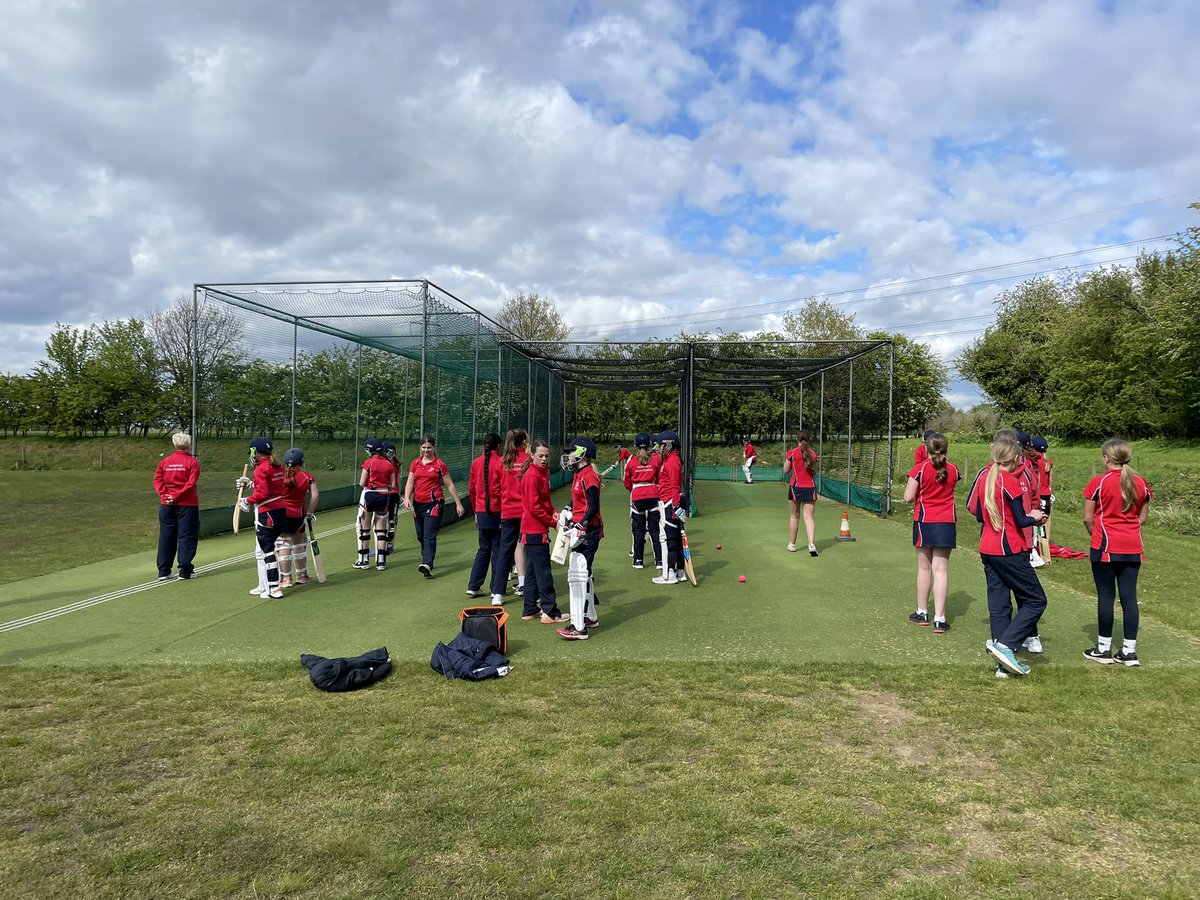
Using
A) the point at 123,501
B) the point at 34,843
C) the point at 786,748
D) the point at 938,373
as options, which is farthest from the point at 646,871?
the point at 938,373

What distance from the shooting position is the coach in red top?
8.31 m

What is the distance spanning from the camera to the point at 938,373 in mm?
46188

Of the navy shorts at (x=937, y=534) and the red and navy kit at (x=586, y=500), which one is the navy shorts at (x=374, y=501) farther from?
the navy shorts at (x=937, y=534)

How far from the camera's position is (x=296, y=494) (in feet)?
26.0

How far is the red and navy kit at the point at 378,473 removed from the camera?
927 cm

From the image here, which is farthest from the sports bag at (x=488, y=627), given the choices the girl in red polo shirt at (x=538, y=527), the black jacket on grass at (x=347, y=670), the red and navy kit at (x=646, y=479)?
the red and navy kit at (x=646, y=479)

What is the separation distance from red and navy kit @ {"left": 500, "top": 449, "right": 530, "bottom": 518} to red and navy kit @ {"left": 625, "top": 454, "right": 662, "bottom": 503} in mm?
2320

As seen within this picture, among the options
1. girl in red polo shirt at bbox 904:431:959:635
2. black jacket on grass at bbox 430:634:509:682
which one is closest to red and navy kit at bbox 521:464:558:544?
black jacket on grass at bbox 430:634:509:682

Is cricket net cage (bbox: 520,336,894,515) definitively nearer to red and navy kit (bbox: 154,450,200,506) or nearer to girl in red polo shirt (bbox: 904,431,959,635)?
girl in red polo shirt (bbox: 904,431,959,635)

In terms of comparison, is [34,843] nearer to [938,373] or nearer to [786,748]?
[786,748]

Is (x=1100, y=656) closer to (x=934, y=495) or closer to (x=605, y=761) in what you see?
(x=934, y=495)

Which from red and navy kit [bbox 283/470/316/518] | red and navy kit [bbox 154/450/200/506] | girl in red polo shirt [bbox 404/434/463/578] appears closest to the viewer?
red and navy kit [bbox 283/470/316/518]

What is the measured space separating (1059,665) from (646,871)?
13.6 ft

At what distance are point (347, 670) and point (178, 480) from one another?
4790 mm
